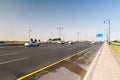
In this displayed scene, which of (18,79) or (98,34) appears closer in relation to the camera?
(18,79)

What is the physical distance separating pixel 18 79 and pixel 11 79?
12.3 inches

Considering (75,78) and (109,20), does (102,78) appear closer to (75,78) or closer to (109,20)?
(75,78)

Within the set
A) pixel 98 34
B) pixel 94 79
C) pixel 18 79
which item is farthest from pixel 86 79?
pixel 98 34

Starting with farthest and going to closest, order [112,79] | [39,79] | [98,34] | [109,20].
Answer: [98,34], [109,20], [39,79], [112,79]

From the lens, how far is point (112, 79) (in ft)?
25.7

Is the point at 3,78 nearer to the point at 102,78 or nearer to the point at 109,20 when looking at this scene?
the point at 102,78

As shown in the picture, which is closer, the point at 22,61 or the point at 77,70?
the point at 77,70

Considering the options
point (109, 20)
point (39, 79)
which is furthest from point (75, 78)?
point (109, 20)

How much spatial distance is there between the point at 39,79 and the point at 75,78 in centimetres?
176

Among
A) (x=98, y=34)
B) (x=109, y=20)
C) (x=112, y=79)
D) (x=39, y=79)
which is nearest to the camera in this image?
(x=112, y=79)

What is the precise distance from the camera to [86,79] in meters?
8.19

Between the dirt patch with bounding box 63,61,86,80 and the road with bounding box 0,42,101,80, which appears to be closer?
the road with bounding box 0,42,101,80

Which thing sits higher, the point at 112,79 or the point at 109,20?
the point at 109,20

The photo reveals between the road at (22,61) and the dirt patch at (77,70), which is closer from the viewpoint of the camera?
the road at (22,61)
